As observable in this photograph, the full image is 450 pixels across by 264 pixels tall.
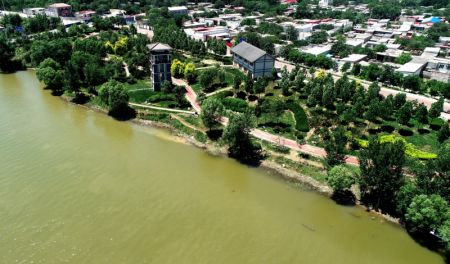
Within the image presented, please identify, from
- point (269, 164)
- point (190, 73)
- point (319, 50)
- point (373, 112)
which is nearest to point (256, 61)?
point (190, 73)

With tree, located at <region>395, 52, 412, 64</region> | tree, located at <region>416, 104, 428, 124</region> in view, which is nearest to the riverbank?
tree, located at <region>416, 104, 428, 124</region>

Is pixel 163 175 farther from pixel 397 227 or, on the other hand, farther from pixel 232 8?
pixel 232 8

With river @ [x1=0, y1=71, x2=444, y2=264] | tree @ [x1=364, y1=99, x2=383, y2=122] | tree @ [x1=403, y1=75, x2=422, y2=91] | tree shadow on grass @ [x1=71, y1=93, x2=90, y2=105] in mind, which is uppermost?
tree @ [x1=403, y1=75, x2=422, y2=91]

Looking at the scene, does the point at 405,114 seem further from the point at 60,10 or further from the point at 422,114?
the point at 60,10

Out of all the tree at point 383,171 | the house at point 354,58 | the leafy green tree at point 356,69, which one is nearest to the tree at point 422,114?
the tree at point 383,171

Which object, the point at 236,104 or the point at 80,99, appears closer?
the point at 236,104

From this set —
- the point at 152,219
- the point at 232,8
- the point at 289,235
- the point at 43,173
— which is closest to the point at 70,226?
the point at 152,219

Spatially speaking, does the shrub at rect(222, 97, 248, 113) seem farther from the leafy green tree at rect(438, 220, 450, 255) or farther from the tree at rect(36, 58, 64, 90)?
the leafy green tree at rect(438, 220, 450, 255)
